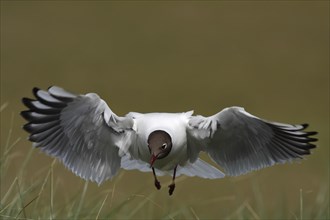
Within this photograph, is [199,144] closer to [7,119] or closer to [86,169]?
[86,169]

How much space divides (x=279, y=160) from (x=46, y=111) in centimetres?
127

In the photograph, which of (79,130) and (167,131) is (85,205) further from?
(167,131)

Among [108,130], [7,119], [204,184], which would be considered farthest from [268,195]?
[7,119]

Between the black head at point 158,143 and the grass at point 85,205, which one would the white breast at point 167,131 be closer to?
the black head at point 158,143

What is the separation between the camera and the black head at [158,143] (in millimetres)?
4285

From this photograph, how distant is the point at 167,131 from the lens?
4.38m

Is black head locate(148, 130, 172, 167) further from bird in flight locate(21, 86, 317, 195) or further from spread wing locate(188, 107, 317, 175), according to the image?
spread wing locate(188, 107, 317, 175)

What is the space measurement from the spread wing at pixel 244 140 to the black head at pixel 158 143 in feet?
0.95

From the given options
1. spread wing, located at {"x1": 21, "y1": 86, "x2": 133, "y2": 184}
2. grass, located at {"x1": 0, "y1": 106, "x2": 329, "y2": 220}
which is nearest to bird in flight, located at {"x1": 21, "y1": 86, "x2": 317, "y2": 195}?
spread wing, located at {"x1": 21, "y1": 86, "x2": 133, "y2": 184}

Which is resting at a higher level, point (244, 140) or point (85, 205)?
point (244, 140)

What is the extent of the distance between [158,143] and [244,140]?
2.49ft

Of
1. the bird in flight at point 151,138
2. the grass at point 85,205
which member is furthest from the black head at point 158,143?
the grass at point 85,205

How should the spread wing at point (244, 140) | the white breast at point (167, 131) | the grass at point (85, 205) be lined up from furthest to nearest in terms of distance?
1. the spread wing at point (244, 140)
2. the white breast at point (167, 131)
3. the grass at point (85, 205)

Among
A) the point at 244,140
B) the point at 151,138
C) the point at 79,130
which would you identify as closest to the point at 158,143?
the point at 151,138
